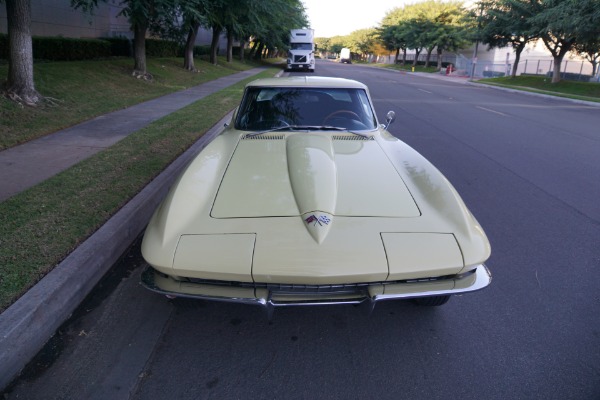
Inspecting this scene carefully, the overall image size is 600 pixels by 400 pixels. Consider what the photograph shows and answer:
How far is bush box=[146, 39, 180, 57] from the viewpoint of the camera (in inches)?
966

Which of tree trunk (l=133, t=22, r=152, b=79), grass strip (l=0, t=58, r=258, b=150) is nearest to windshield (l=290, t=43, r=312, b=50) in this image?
grass strip (l=0, t=58, r=258, b=150)

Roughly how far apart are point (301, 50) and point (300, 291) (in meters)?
34.1

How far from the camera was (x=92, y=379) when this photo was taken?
7.61ft

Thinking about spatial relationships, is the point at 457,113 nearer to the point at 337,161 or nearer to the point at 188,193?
the point at 337,161

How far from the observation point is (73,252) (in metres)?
3.28

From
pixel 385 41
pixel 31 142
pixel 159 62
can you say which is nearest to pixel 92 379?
pixel 31 142

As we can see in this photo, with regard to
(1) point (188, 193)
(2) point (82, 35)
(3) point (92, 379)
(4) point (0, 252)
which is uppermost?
(2) point (82, 35)

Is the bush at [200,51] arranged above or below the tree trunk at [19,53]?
above

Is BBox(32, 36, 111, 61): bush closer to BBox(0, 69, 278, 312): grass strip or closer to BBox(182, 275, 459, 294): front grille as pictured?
BBox(0, 69, 278, 312): grass strip

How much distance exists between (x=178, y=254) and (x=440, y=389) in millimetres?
1596

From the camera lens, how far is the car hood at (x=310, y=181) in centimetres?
263

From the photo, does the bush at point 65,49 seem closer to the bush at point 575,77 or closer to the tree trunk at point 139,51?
the tree trunk at point 139,51

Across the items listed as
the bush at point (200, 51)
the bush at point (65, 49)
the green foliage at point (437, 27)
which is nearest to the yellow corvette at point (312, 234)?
the bush at point (65, 49)

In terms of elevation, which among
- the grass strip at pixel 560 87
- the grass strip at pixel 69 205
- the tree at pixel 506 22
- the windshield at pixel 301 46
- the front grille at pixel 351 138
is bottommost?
the grass strip at pixel 69 205
